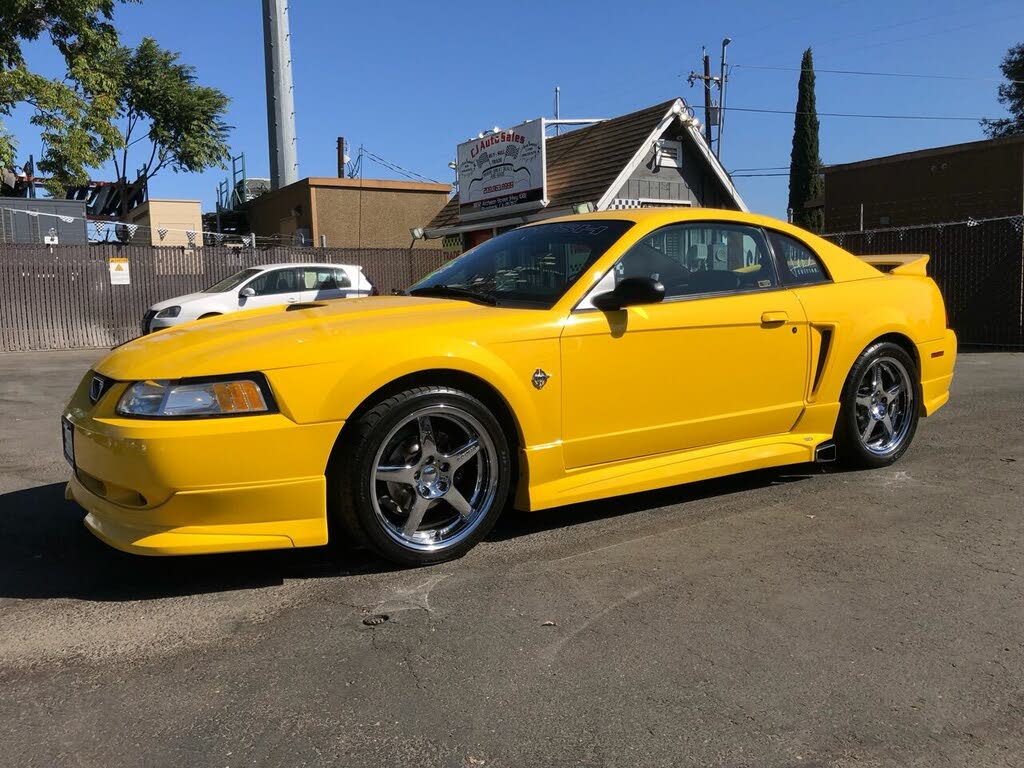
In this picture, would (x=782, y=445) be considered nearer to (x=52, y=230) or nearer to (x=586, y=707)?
(x=586, y=707)

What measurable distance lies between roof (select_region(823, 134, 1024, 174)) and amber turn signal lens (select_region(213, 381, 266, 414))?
23.2 m

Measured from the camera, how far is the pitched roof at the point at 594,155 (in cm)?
1591

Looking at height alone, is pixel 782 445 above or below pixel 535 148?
below

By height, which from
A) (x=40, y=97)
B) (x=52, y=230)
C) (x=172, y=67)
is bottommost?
(x=52, y=230)

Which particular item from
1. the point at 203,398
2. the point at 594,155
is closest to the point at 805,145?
the point at 594,155

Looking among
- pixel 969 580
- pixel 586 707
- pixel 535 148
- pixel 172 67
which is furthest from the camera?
pixel 172 67

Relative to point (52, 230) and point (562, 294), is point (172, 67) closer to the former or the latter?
point (52, 230)

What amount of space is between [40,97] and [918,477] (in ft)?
62.6

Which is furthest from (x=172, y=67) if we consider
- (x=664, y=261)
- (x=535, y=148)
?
(x=664, y=261)

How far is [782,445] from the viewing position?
4492 millimetres

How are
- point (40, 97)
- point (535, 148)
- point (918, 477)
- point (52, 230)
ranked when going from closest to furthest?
point (918, 477), point (535, 148), point (40, 97), point (52, 230)

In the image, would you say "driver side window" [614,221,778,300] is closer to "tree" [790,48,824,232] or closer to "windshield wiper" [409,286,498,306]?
"windshield wiper" [409,286,498,306]

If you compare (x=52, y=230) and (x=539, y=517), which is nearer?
(x=539, y=517)

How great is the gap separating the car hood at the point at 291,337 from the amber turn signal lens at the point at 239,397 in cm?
6
